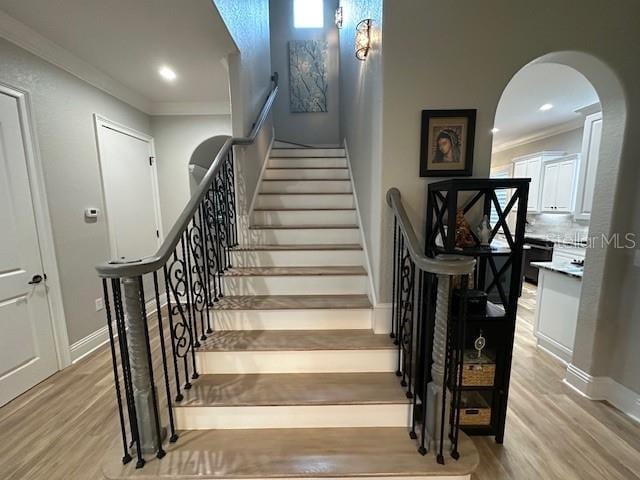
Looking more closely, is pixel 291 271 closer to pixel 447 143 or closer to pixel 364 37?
pixel 447 143

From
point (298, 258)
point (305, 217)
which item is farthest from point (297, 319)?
point (305, 217)

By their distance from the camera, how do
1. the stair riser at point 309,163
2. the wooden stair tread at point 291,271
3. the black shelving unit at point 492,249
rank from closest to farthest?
the black shelving unit at point 492,249
the wooden stair tread at point 291,271
the stair riser at point 309,163

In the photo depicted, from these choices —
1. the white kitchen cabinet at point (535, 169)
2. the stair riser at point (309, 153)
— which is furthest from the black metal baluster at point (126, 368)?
the white kitchen cabinet at point (535, 169)

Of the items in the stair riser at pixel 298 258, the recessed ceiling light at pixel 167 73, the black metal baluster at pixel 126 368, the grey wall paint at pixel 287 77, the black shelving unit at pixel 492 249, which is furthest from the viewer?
the grey wall paint at pixel 287 77

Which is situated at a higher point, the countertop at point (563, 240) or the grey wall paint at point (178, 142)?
the grey wall paint at point (178, 142)

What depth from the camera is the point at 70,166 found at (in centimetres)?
250

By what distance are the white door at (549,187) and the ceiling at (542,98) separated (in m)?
0.79

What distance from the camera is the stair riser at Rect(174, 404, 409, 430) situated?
1.55 m

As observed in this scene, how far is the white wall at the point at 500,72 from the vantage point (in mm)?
1637

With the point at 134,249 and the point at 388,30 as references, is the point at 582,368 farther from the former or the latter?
the point at 134,249

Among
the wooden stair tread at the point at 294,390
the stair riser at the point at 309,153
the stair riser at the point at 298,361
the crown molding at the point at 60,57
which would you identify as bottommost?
the wooden stair tread at the point at 294,390

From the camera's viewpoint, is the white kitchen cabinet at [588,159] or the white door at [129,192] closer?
the white door at [129,192]

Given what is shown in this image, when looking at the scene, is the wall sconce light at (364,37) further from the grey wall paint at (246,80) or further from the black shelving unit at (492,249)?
the black shelving unit at (492,249)

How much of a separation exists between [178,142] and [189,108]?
46 cm
